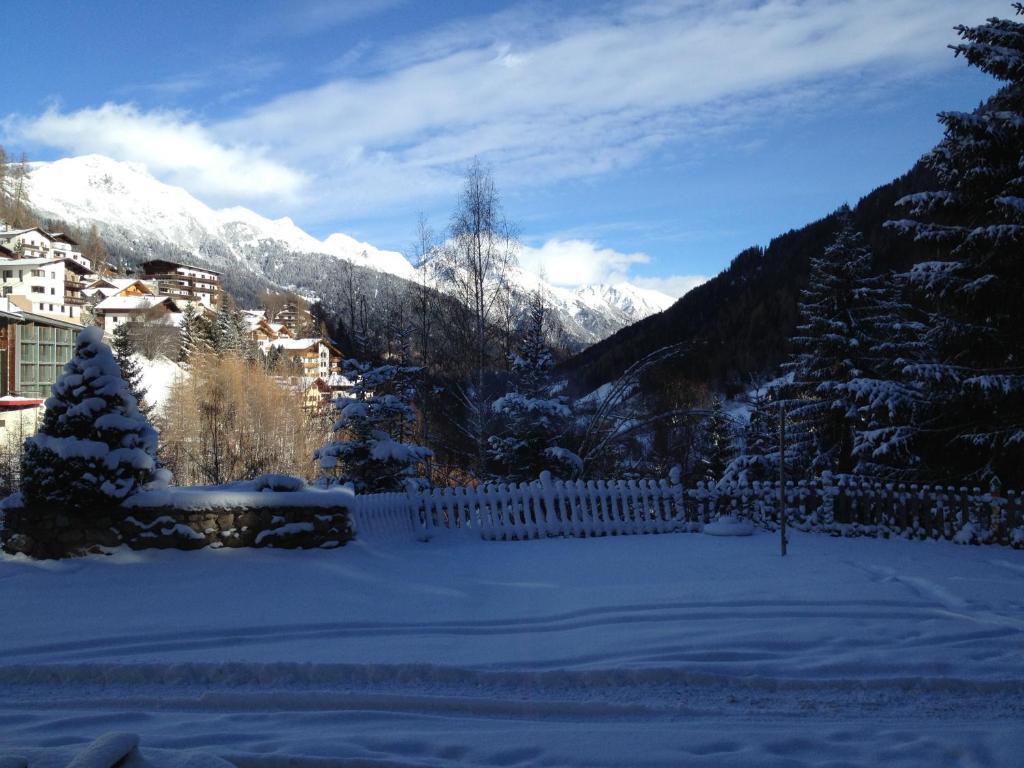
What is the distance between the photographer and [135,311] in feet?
221

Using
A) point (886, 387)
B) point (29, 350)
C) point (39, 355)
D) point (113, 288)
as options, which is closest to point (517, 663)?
point (886, 387)

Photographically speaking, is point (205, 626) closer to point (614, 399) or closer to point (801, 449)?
point (614, 399)

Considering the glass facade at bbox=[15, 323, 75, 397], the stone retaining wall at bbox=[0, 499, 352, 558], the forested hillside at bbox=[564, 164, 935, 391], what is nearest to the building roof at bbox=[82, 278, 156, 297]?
the glass facade at bbox=[15, 323, 75, 397]

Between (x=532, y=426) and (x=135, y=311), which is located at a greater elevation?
(x=135, y=311)

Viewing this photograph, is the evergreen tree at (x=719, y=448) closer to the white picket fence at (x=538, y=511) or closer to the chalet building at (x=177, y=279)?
the white picket fence at (x=538, y=511)

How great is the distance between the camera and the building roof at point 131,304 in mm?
68438

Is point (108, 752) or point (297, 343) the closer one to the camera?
point (108, 752)

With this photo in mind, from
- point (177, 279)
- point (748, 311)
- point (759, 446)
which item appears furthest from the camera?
point (177, 279)

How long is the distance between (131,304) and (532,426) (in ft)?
223

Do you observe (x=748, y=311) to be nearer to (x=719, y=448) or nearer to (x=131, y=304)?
(x=719, y=448)

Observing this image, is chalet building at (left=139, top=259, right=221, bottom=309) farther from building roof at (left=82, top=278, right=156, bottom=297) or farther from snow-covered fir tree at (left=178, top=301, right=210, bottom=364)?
snow-covered fir tree at (left=178, top=301, right=210, bottom=364)

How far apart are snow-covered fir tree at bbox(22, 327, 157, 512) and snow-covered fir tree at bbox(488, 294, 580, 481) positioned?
7252 millimetres

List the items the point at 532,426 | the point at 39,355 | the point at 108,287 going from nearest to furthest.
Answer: the point at 532,426
the point at 39,355
the point at 108,287

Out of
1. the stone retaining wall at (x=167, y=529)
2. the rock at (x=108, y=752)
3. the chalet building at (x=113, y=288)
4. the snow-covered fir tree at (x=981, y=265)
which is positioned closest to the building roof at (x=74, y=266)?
the chalet building at (x=113, y=288)
